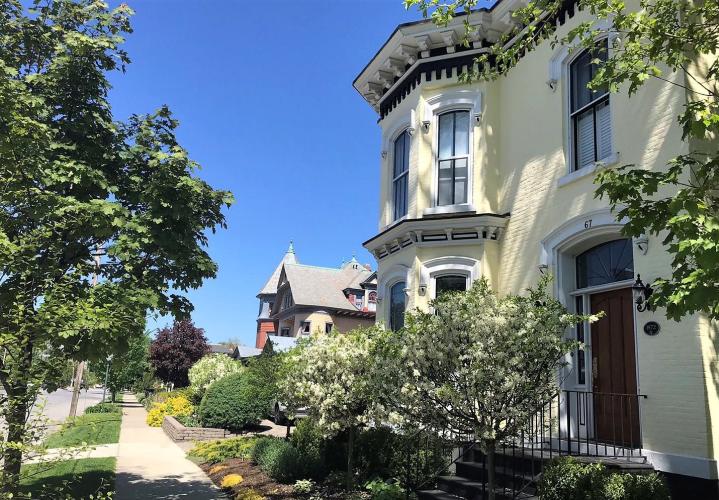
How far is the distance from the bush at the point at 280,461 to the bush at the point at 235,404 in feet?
23.8

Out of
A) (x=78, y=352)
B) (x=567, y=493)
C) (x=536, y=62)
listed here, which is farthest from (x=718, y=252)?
(x=536, y=62)

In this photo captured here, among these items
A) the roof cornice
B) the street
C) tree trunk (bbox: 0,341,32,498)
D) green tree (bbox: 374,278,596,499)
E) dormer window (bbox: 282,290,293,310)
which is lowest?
the street

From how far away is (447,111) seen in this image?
12.9 m

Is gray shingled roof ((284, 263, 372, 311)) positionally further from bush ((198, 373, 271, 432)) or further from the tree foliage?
bush ((198, 373, 271, 432))

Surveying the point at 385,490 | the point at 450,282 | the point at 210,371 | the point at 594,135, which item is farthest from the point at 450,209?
the point at 210,371

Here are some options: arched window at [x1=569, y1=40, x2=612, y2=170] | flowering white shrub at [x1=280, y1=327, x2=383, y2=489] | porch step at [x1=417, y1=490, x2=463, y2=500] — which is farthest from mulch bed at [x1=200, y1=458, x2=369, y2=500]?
arched window at [x1=569, y1=40, x2=612, y2=170]

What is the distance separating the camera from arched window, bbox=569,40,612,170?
9375mm

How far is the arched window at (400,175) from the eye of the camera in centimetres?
1387

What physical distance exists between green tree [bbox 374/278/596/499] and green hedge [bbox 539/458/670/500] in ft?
2.65

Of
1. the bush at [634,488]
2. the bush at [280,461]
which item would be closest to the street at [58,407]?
the bush at [280,461]

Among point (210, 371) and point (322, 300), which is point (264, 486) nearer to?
point (210, 371)

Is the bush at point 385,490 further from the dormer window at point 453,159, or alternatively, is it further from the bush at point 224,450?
the dormer window at point 453,159

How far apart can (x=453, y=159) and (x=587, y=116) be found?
11.1 feet

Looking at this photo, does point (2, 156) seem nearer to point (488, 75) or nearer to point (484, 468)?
point (488, 75)
